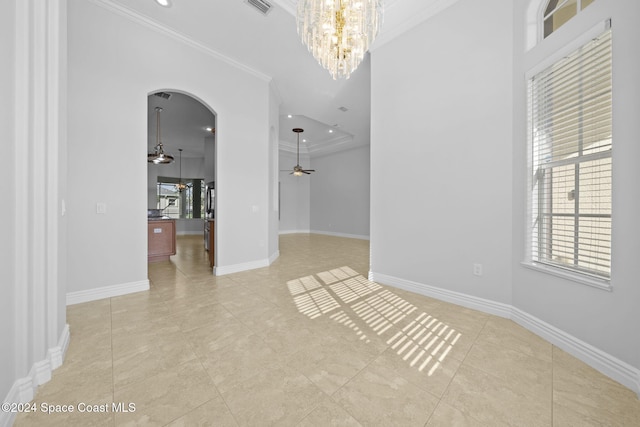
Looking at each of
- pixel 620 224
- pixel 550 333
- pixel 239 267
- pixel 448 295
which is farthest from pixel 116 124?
pixel 550 333

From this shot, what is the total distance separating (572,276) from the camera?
1.86 m

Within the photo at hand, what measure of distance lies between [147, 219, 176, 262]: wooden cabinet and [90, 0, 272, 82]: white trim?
3295 mm

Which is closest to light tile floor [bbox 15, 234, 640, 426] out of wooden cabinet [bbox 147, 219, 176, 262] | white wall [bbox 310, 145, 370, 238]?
wooden cabinet [bbox 147, 219, 176, 262]

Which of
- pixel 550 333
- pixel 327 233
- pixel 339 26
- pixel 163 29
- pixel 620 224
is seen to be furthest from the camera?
pixel 327 233

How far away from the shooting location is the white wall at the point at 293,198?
10570mm

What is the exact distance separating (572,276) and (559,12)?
2.26m

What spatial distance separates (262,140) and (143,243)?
2538 mm

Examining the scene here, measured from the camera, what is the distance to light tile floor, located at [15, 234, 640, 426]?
50.5 inches

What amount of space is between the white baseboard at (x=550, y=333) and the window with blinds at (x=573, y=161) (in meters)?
0.53

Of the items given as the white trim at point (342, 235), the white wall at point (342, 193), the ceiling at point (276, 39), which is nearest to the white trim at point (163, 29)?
the ceiling at point (276, 39)

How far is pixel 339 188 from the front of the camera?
9.95m

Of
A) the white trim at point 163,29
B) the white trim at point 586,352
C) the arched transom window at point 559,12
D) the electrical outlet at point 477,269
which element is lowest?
the white trim at point 586,352

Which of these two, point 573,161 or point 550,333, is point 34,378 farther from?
point 573,161

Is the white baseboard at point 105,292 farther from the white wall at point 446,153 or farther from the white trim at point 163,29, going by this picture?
the white trim at point 163,29
